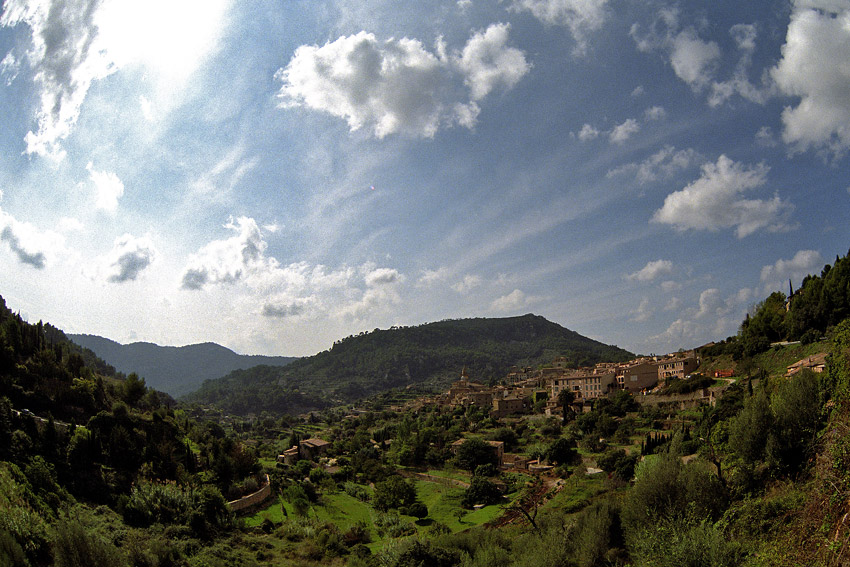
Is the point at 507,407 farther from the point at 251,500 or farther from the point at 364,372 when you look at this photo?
the point at 364,372

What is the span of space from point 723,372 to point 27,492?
50.4m

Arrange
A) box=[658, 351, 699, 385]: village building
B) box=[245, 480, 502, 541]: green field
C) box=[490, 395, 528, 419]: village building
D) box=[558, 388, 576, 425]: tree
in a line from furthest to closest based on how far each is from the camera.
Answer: box=[490, 395, 528, 419]: village building < box=[658, 351, 699, 385]: village building < box=[558, 388, 576, 425]: tree < box=[245, 480, 502, 541]: green field

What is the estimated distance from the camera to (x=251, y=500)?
29.4 metres

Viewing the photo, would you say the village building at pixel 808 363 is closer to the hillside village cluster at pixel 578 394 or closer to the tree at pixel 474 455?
the hillside village cluster at pixel 578 394

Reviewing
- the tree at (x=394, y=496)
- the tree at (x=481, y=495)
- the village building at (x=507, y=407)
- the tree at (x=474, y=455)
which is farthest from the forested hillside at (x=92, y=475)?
the village building at (x=507, y=407)

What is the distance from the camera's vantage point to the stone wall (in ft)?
90.9

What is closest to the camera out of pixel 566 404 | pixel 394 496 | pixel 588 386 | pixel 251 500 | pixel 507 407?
pixel 251 500

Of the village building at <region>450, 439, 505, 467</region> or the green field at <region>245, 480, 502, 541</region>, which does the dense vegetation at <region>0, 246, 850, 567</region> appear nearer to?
the green field at <region>245, 480, 502, 541</region>

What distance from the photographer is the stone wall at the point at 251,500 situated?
90.9 feet

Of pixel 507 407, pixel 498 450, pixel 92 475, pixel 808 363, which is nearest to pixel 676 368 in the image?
pixel 507 407

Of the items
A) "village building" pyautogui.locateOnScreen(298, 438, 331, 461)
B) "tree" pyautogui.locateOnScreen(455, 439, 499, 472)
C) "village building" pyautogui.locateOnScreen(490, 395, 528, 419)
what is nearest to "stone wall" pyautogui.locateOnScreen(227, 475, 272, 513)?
"tree" pyautogui.locateOnScreen(455, 439, 499, 472)

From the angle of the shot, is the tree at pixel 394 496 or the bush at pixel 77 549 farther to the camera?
the tree at pixel 394 496

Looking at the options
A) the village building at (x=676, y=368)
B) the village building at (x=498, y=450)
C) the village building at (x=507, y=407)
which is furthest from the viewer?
the village building at (x=507, y=407)

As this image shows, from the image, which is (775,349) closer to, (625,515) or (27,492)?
(625,515)
